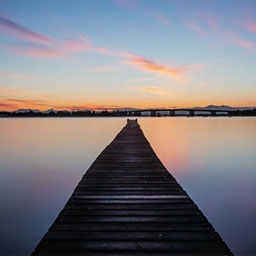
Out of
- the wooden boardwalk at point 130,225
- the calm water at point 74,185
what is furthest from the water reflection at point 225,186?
the wooden boardwalk at point 130,225

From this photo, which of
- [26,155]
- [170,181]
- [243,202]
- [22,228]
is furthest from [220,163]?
[26,155]

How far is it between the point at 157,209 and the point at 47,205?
14.9ft

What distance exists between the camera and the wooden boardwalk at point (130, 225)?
2641 mm

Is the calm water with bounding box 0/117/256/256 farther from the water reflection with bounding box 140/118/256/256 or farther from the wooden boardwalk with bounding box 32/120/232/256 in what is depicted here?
the wooden boardwalk with bounding box 32/120/232/256

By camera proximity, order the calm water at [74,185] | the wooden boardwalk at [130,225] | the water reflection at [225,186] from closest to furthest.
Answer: the wooden boardwalk at [130,225] → the calm water at [74,185] → the water reflection at [225,186]

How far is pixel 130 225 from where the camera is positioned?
3.14 metres

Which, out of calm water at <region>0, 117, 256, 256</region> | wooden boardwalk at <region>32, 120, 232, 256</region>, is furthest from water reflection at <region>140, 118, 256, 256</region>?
wooden boardwalk at <region>32, 120, 232, 256</region>

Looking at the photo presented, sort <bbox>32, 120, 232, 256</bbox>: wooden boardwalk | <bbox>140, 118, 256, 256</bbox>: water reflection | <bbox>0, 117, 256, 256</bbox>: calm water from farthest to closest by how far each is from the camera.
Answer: <bbox>140, 118, 256, 256</bbox>: water reflection < <bbox>0, 117, 256, 256</bbox>: calm water < <bbox>32, 120, 232, 256</bbox>: wooden boardwalk

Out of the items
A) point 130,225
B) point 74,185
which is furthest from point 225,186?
point 130,225

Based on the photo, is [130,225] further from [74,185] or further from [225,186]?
[225,186]

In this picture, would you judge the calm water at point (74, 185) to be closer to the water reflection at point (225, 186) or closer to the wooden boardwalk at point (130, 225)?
the water reflection at point (225, 186)

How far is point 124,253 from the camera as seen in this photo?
256 cm

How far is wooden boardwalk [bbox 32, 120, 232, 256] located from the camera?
2.64 metres

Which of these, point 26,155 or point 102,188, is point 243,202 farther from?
point 26,155
